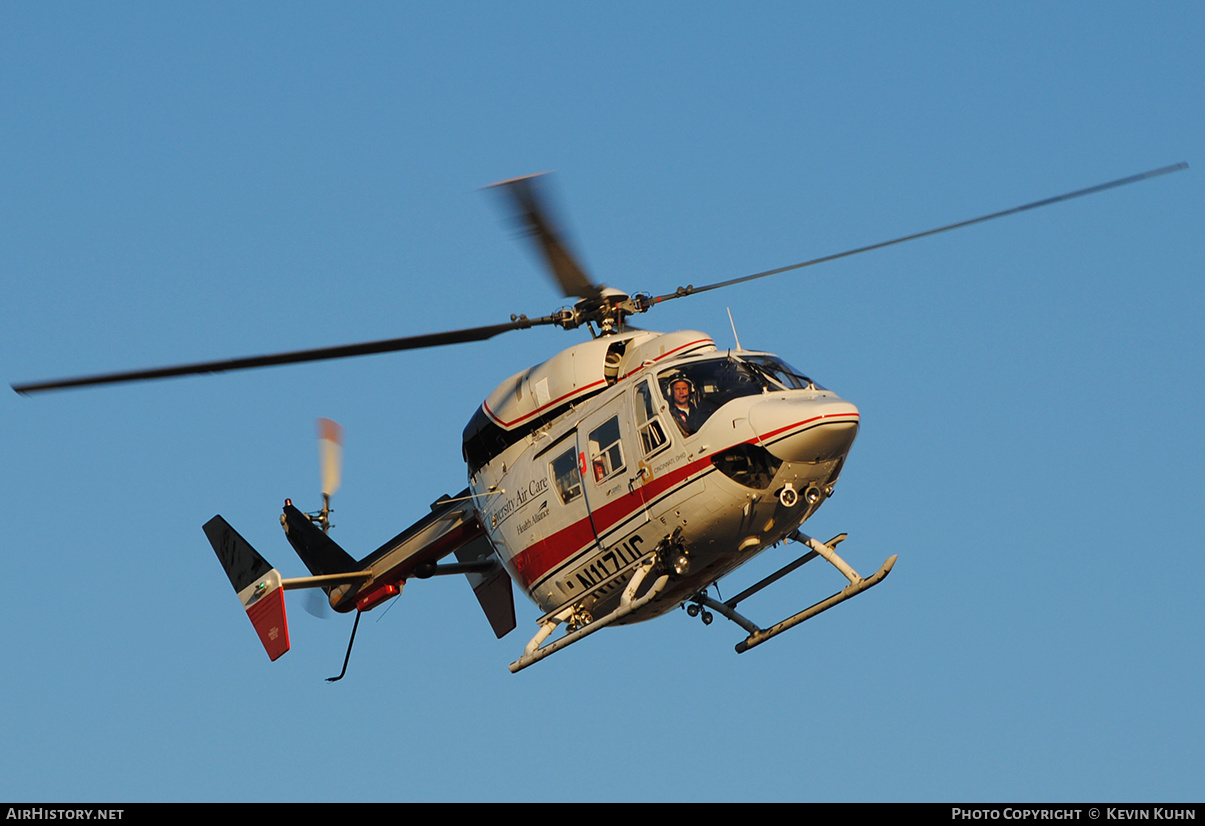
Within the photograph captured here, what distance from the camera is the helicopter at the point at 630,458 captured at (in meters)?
22.7

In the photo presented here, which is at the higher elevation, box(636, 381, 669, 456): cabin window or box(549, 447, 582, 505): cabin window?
box(636, 381, 669, 456): cabin window

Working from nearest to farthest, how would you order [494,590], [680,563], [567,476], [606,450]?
[680,563]
[606,450]
[567,476]
[494,590]

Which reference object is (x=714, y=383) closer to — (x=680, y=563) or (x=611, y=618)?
(x=680, y=563)

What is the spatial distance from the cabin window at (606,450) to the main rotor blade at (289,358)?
2343mm

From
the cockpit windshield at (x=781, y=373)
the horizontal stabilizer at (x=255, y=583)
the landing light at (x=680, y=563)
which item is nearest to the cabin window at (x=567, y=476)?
the landing light at (x=680, y=563)

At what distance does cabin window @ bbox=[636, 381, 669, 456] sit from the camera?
77.2 feet

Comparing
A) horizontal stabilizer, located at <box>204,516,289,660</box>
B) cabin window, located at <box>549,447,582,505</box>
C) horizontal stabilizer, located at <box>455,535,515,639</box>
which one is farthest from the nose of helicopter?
horizontal stabilizer, located at <box>204,516,289,660</box>

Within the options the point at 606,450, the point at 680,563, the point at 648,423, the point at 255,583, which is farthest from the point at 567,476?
the point at 255,583

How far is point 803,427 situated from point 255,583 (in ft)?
42.4

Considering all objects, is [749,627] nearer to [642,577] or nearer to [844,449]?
[642,577]

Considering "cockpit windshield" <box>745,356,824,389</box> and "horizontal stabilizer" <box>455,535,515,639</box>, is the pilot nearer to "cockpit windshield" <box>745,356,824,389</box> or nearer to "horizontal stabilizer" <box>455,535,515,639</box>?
"cockpit windshield" <box>745,356,824,389</box>

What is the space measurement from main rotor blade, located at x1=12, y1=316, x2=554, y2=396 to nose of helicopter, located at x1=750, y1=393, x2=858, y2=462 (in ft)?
16.3

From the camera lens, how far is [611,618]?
77.1 ft

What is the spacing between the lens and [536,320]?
2555 cm
